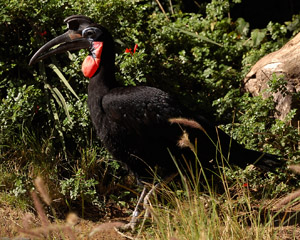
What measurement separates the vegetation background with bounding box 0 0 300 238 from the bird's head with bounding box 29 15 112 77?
1.23 feet

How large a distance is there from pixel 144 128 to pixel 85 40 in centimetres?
85

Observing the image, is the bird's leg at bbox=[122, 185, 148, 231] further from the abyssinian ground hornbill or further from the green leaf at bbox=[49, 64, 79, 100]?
the green leaf at bbox=[49, 64, 79, 100]

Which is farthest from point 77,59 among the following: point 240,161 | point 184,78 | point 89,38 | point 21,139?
point 240,161

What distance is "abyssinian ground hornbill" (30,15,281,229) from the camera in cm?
357

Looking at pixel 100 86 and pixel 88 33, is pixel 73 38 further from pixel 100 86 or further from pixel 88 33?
pixel 100 86

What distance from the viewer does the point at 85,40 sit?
3939 mm

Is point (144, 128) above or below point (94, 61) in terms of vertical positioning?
below

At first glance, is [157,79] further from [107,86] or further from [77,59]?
[107,86]

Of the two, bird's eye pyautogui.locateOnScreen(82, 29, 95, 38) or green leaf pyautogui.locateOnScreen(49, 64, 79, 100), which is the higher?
bird's eye pyautogui.locateOnScreen(82, 29, 95, 38)

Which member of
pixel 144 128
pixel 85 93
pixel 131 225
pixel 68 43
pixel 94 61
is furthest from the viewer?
pixel 85 93

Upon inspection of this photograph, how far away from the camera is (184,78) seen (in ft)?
16.3

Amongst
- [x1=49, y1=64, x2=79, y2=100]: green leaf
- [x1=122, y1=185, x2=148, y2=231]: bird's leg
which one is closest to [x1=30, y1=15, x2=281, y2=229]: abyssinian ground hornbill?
[x1=122, y1=185, x2=148, y2=231]: bird's leg

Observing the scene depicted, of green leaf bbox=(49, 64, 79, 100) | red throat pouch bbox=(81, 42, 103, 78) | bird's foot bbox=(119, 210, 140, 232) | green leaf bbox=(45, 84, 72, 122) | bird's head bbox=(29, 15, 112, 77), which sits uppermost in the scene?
bird's head bbox=(29, 15, 112, 77)

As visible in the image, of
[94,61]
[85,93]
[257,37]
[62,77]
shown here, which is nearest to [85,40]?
[94,61]
